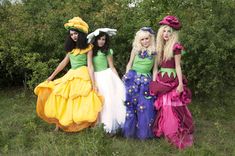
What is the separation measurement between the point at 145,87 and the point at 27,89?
3.57 m

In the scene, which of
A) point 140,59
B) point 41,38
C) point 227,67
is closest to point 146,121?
point 140,59

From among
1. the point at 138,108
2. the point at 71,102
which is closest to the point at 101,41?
the point at 71,102

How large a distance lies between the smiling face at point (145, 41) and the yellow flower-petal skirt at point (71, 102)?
89 centimetres

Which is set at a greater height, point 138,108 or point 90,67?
point 90,67

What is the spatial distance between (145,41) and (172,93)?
0.80m

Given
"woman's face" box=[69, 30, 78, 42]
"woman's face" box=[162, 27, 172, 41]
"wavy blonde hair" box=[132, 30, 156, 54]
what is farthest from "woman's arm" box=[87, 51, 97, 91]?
"woman's face" box=[162, 27, 172, 41]

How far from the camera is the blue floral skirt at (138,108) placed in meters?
6.03

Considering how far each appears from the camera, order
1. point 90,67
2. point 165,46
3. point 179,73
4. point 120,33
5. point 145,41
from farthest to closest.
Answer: point 120,33
point 90,67
point 145,41
point 165,46
point 179,73

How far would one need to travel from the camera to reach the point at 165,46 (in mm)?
5984

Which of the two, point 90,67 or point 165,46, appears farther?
point 90,67

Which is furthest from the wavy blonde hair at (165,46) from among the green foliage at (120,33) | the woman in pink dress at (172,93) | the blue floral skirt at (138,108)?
the green foliage at (120,33)

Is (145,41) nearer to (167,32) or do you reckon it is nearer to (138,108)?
(167,32)

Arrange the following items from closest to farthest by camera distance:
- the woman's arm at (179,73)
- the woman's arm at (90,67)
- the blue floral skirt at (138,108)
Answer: the woman's arm at (179,73), the blue floral skirt at (138,108), the woman's arm at (90,67)

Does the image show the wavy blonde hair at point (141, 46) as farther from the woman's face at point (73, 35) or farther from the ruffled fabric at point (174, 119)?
the woman's face at point (73, 35)
